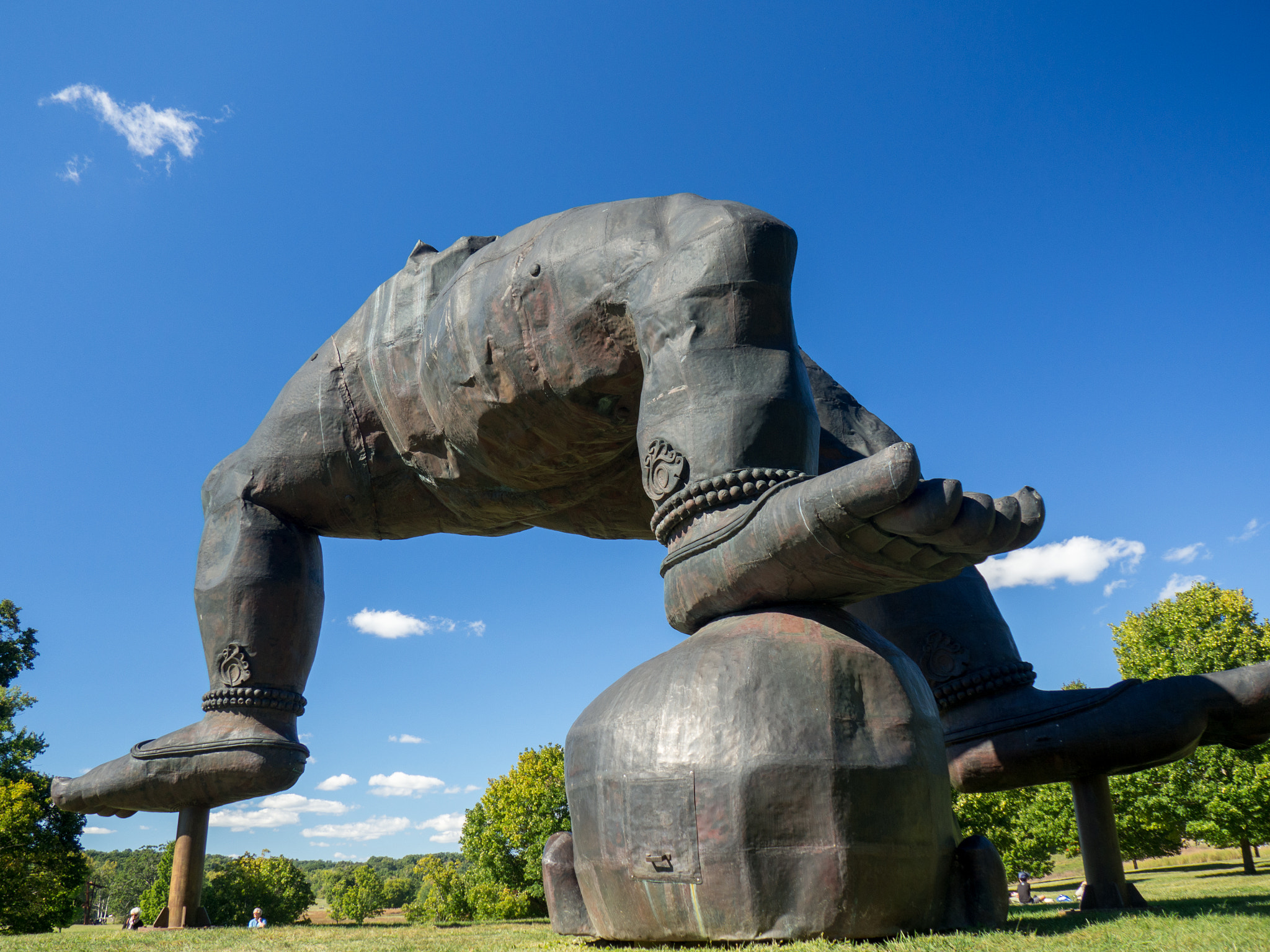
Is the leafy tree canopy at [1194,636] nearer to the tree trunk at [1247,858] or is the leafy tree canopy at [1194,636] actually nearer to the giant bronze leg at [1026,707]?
the tree trunk at [1247,858]

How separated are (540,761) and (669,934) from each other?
84.3 ft

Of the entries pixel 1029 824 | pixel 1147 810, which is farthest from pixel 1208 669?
pixel 1029 824

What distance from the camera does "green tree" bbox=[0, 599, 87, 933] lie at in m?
15.1

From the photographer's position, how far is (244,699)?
494 centimetres

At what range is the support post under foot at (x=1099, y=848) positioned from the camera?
12.0ft

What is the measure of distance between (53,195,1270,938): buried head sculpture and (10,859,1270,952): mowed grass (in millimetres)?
231

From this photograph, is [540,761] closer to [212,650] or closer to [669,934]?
[212,650]

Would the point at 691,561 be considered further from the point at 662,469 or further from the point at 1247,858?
the point at 1247,858

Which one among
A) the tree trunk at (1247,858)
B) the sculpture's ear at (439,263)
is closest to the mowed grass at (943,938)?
the sculpture's ear at (439,263)

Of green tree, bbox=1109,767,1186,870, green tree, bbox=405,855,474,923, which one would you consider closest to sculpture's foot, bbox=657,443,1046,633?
green tree, bbox=1109,767,1186,870

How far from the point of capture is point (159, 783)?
195 inches

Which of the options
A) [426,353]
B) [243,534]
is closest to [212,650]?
[243,534]

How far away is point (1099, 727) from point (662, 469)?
6.80 feet

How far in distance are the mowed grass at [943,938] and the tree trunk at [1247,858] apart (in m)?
18.1
